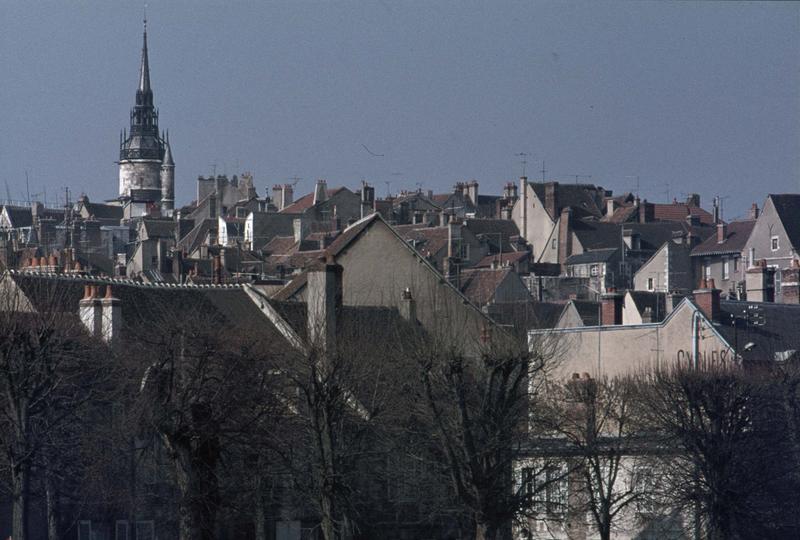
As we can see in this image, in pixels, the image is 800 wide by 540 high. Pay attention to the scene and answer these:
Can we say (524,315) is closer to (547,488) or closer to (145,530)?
(547,488)

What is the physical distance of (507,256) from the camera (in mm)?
115500

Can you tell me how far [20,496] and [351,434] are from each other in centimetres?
858

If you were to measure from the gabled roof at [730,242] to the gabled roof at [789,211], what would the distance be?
769 centimetres

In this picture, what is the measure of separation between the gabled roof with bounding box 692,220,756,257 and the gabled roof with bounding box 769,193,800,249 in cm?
769

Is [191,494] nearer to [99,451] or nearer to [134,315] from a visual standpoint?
[99,451]

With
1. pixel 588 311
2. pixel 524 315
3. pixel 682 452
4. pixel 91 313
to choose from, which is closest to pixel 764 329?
pixel 682 452

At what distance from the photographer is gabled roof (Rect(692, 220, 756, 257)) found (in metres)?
115

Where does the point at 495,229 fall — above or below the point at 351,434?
above

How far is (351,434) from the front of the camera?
43.1 meters

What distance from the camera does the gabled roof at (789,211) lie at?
4127 inches

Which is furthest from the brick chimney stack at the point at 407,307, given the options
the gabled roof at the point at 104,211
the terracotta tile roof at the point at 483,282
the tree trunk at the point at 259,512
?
the gabled roof at the point at 104,211

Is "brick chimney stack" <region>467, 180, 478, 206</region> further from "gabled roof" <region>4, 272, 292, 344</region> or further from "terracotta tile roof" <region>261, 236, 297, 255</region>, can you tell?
"gabled roof" <region>4, 272, 292, 344</region>

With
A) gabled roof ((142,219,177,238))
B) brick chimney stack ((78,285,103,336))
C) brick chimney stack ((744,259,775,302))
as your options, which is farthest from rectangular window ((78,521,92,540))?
gabled roof ((142,219,177,238))

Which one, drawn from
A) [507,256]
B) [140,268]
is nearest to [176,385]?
[140,268]
